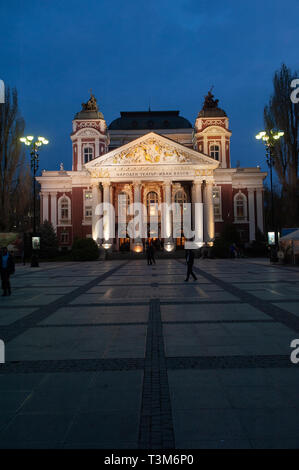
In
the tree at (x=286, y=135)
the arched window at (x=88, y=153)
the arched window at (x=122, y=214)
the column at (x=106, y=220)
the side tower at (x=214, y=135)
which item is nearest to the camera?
the tree at (x=286, y=135)

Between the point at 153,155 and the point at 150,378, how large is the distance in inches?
1815

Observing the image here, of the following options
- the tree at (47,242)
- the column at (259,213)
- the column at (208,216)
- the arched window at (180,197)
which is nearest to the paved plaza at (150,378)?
the tree at (47,242)

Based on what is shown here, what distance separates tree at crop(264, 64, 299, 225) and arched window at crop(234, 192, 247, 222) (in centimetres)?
1866

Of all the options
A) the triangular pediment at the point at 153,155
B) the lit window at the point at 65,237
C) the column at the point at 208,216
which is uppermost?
the triangular pediment at the point at 153,155

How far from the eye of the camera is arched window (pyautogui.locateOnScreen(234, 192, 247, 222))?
5641 cm

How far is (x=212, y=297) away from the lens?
1184 centimetres

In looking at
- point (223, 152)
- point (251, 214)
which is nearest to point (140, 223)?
point (251, 214)

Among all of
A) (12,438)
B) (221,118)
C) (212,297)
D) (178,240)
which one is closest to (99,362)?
(12,438)

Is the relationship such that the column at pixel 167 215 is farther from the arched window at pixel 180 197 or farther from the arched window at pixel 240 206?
the arched window at pixel 240 206

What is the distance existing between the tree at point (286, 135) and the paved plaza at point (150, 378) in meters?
29.3

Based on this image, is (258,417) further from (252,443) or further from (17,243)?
(17,243)

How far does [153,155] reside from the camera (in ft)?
162

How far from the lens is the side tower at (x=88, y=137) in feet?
189

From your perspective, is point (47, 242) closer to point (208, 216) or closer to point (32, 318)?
point (208, 216)
